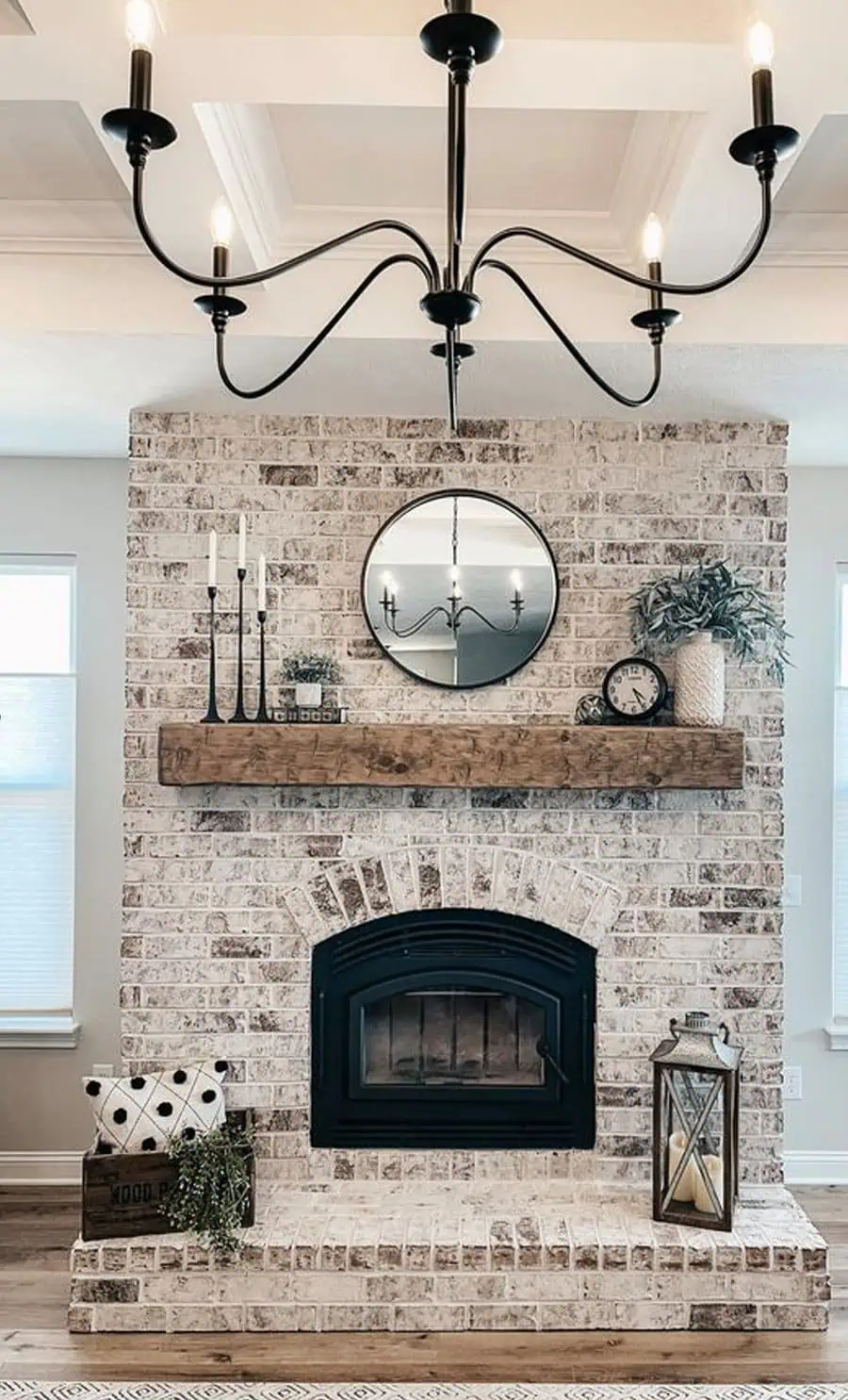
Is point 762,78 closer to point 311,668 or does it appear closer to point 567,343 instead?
point 567,343

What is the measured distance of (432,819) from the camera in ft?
12.0

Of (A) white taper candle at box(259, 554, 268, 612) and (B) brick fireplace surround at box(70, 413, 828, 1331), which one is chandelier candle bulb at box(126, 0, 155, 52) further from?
(B) brick fireplace surround at box(70, 413, 828, 1331)

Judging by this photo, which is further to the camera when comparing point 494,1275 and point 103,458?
point 103,458

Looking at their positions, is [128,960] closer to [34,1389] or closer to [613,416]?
[34,1389]

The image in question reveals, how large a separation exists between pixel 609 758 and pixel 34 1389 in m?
2.18

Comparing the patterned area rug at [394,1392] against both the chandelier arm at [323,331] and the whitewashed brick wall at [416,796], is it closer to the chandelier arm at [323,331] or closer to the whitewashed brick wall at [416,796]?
the whitewashed brick wall at [416,796]

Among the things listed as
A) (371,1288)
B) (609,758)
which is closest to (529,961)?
(609,758)

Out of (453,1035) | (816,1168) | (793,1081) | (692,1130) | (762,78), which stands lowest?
(816,1168)

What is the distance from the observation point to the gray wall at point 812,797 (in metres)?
4.39

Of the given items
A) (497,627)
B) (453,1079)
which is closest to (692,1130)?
(453,1079)

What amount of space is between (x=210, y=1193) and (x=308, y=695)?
141cm

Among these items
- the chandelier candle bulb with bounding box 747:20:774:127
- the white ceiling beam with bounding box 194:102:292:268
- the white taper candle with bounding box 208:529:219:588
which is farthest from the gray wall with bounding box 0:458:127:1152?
the chandelier candle bulb with bounding box 747:20:774:127

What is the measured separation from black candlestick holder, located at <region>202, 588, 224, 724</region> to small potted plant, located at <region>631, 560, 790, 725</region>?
129 centimetres

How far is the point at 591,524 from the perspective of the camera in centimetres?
369
